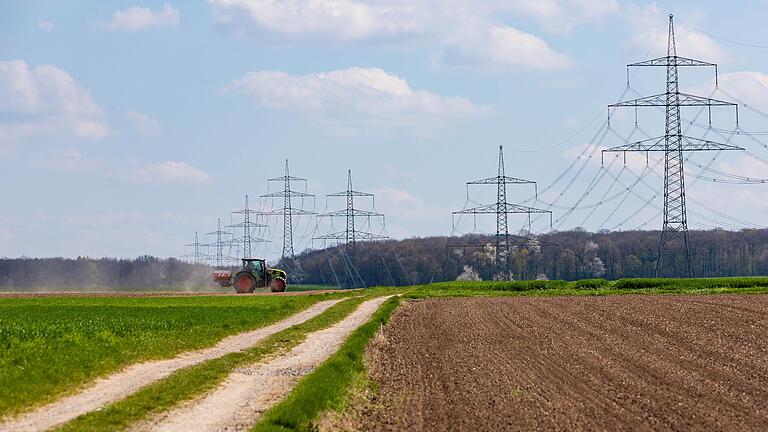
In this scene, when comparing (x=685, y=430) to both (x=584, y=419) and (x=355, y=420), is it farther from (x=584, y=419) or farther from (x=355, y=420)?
(x=355, y=420)

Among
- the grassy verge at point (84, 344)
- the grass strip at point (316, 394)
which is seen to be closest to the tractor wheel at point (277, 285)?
the grassy verge at point (84, 344)

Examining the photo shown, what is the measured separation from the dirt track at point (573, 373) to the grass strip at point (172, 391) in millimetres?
3437

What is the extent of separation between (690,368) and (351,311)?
29.8 metres

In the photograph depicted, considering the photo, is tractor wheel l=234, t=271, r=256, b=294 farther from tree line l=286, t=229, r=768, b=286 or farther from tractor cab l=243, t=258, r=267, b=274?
tree line l=286, t=229, r=768, b=286

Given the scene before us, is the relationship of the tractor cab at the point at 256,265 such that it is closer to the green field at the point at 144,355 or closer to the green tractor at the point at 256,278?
the green tractor at the point at 256,278

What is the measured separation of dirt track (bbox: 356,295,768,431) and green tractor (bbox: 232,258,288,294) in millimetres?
43417

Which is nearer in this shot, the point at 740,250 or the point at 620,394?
the point at 620,394

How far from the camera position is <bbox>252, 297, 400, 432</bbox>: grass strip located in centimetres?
1709

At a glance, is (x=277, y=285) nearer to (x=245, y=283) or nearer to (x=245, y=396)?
(x=245, y=283)

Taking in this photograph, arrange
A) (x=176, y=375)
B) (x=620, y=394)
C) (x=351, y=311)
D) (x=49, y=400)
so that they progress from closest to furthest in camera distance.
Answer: (x=49, y=400)
(x=620, y=394)
(x=176, y=375)
(x=351, y=311)

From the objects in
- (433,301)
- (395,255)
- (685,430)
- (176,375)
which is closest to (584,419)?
(685,430)

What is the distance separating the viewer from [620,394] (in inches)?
842

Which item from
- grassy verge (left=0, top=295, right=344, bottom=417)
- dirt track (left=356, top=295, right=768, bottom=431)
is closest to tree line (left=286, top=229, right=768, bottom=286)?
grassy verge (left=0, top=295, right=344, bottom=417)

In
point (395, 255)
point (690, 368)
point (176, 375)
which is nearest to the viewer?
point (176, 375)
